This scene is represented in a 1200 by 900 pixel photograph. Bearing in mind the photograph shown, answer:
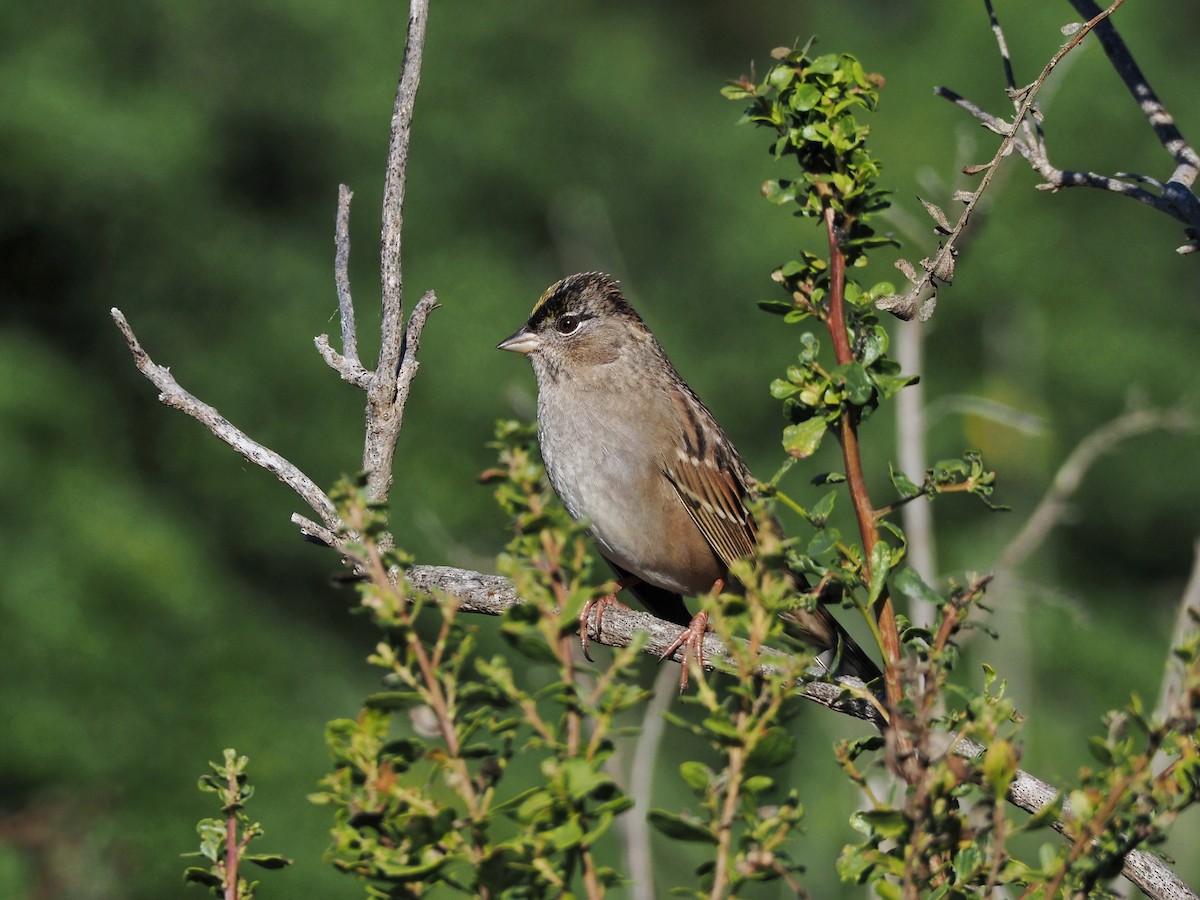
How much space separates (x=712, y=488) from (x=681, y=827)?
10.3 feet

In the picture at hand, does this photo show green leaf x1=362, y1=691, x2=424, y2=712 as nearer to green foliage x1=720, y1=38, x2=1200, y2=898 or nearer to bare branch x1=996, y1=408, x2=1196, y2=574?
green foliage x1=720, y1=38, x2=1200, y2=898

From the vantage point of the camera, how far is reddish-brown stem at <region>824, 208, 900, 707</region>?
5.71ft

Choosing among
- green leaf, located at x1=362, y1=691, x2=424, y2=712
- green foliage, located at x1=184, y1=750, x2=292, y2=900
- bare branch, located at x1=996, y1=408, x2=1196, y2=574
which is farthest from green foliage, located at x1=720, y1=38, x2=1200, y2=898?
bare branch, located at x1=996, y1=408, x2=1196, y2=574

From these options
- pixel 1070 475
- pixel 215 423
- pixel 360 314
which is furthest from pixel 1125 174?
pixel 360 314

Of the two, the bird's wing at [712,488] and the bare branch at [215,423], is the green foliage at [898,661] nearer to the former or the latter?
the bare branch at [215,423]

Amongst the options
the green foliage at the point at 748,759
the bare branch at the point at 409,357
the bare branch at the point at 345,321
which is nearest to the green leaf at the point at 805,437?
the green foliage at the point at 748,759

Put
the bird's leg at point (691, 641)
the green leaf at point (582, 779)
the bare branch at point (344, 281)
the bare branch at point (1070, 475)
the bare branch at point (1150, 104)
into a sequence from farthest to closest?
the bare branch at point (1070, 475) → the bird's leg at point (691, 641) → the bare branch at point (344, 281) → the bare branch at point (1150, 104) → the green leaf at point (582, 779)

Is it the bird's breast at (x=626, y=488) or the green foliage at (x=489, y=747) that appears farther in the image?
the bird's breast at (x=626, y=488)

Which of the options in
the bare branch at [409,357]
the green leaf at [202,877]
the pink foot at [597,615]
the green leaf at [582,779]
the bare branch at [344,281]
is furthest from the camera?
the pink foot at [597,615]

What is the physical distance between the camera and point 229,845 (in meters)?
1.65

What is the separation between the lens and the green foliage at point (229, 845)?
1.64m

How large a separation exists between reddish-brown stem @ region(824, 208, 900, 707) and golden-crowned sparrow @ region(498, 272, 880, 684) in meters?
2.30

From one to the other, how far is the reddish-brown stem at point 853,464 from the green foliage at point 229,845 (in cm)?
73

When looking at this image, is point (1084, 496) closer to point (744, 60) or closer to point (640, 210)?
point (640, 210)
